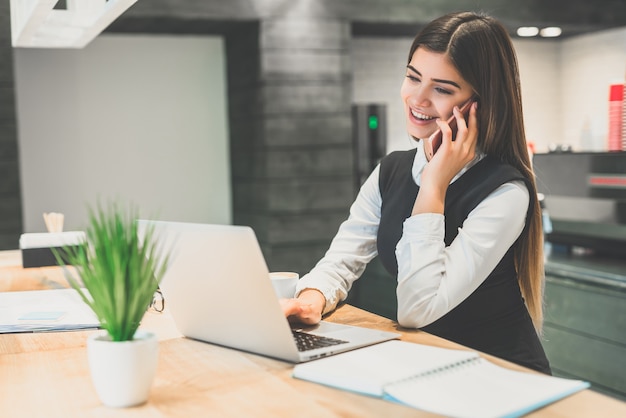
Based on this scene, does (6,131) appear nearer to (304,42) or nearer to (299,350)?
(304,42)

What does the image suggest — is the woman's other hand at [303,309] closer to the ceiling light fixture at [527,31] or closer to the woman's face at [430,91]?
the woman's face at [430,91]

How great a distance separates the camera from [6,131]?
4.96 meters

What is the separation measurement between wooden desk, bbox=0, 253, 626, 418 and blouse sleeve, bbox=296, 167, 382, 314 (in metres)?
0.34

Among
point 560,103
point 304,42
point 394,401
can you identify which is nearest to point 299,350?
point 394,401

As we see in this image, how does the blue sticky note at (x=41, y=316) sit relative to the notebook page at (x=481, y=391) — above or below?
below

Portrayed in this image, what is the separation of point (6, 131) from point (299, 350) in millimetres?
4208

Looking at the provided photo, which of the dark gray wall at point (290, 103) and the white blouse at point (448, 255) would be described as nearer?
the white blouse at point (448, 255)

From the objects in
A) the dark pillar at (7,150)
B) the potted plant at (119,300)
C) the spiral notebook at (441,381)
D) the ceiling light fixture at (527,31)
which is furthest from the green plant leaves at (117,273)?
the ceiling light fixture at (527,31)

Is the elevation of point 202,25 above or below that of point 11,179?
above

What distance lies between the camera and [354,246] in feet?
6.31

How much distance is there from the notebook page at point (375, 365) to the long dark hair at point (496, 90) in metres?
0.54

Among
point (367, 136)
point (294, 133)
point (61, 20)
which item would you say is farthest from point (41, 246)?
point (367, 136)

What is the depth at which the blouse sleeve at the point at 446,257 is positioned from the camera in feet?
5.09

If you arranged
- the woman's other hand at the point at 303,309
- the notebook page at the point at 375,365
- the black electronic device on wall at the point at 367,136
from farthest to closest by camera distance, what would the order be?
the black electronic device on wall at the point at 367,136 < the woman's other hand at the point at 303,309 < the notebook page at the point at 375,365
